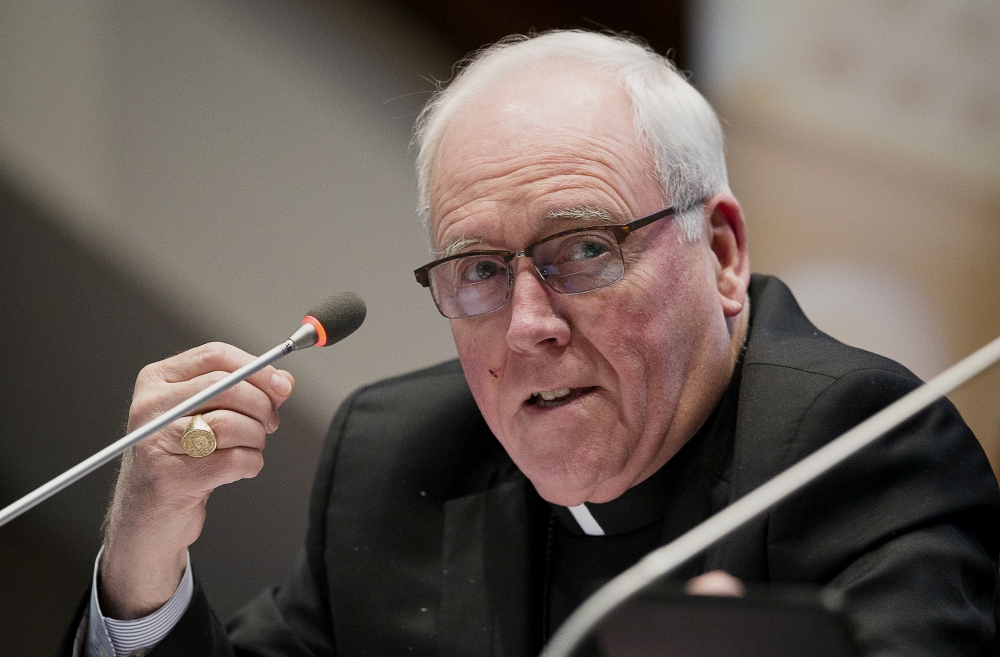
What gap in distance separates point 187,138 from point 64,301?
1.46 ft

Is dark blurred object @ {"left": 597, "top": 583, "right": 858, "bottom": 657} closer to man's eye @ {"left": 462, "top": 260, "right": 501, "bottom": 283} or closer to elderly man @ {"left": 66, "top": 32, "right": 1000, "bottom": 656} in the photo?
elderly man @ {"left": 66, "top": 32, "right": 1000, "bottom": 656}

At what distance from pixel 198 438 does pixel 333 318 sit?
27 centimetres

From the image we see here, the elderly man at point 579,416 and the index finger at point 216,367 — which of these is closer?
the elderly man at point 579,416

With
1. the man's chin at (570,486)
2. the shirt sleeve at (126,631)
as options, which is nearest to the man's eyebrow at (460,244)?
the man's chin at (570,486)

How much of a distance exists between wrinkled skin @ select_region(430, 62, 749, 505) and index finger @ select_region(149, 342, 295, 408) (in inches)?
11.9

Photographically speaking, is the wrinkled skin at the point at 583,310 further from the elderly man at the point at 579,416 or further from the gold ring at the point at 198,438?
the gold ring at the point at 198,438

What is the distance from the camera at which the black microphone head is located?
139 cm

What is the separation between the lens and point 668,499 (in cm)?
162

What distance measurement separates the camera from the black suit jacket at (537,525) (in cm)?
124

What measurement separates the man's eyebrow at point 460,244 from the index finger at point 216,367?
326mm

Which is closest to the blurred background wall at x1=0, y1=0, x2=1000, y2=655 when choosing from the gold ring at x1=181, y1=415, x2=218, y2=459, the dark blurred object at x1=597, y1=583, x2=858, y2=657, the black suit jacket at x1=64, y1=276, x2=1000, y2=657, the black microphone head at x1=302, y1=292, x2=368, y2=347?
the black suit jacket at x1=64, y1=276, x2=1000, y2=657

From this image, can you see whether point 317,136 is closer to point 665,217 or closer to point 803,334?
point 665,217

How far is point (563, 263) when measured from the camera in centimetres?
148

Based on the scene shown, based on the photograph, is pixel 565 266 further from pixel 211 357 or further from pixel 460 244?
pixel 211 357
